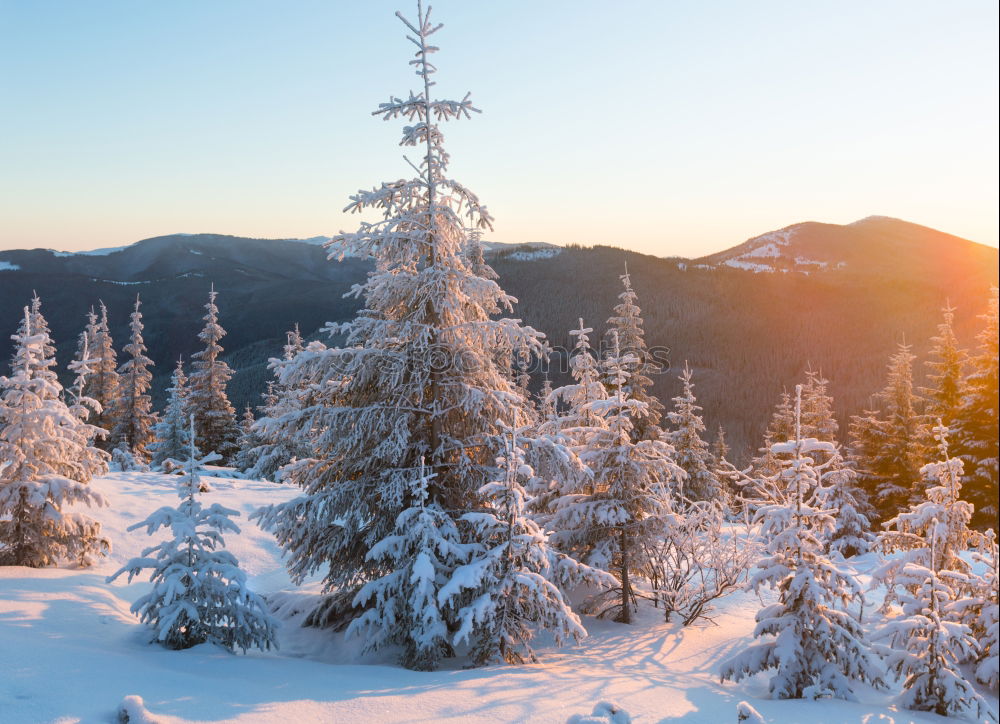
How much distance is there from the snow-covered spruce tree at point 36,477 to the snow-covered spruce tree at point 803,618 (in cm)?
1211

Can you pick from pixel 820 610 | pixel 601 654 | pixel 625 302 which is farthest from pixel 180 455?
pixel 820 610

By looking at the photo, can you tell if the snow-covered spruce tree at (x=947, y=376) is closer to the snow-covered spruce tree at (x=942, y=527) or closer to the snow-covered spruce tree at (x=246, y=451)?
the snow-covered spruce tree at (x=942, y=527)

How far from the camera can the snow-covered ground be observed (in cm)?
684

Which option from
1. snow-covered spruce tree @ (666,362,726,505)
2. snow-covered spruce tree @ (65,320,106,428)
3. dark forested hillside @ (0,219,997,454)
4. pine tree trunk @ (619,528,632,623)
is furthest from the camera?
dark forested hillside @ (0,219,997,454)

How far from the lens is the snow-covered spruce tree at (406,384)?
10781 millimetres

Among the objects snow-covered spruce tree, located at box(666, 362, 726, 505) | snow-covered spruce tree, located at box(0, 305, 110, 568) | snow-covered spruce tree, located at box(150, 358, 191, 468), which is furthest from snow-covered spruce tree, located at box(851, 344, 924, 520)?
snow-covered spruce tree, located at box(150, 358, 191, 468)

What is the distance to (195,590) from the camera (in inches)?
362

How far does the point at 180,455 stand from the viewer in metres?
36.8

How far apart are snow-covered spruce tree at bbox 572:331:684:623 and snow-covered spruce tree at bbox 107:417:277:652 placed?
6804mm

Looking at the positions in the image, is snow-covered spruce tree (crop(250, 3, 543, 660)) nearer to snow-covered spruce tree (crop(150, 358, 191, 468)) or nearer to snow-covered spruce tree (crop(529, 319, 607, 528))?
snow-covered spruce tree (crop(529, 319, 607, 528))

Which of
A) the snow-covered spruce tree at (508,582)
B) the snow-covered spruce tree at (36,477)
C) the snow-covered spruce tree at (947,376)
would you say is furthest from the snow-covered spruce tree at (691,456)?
the snow-covered spruce tree at (36,477)

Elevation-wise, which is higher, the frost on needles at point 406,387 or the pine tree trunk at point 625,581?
the frost on needles at point 406,387

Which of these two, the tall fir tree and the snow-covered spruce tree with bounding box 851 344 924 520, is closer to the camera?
the snow-covered spruce tree with bounding box 851 344 924 520

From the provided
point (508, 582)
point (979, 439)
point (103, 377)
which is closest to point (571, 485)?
point (508, 582)
